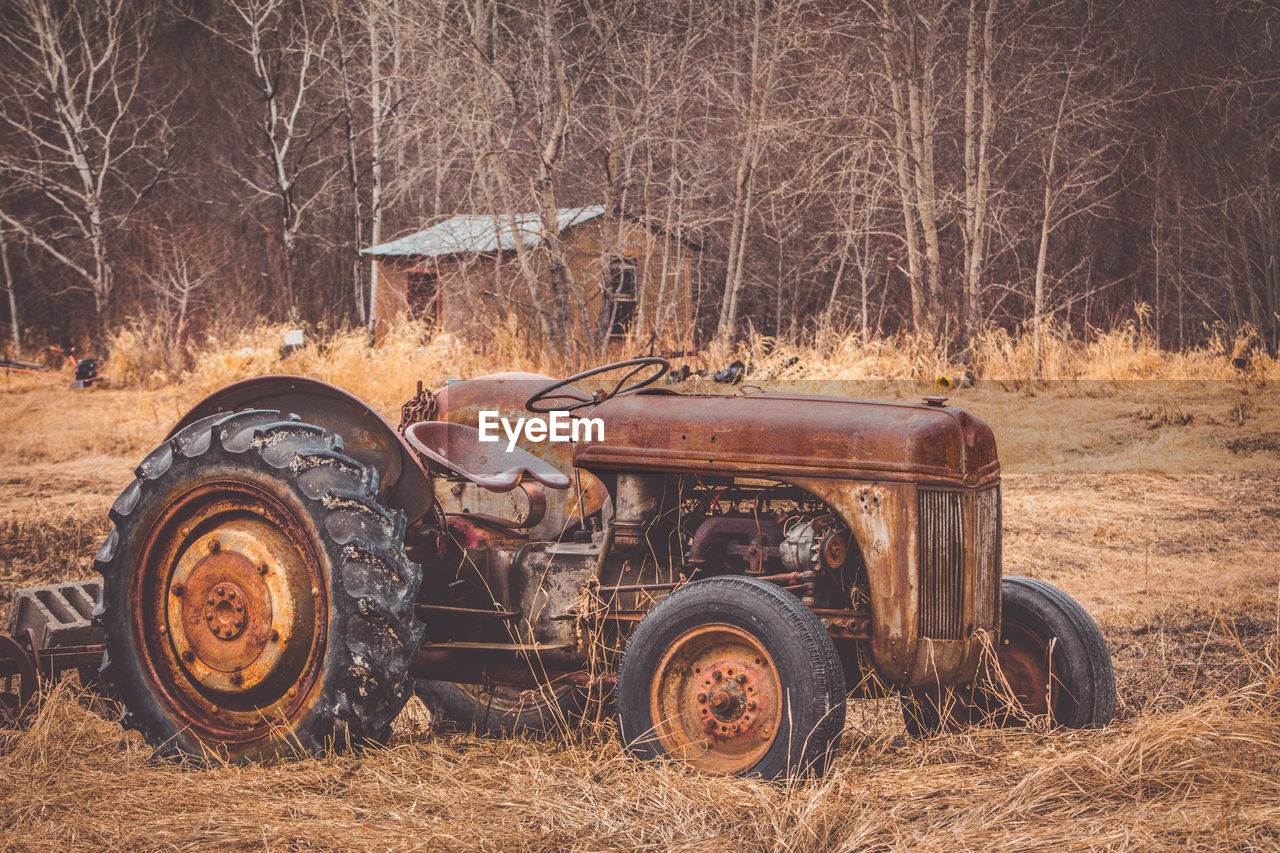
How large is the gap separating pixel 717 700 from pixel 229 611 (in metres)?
1.46

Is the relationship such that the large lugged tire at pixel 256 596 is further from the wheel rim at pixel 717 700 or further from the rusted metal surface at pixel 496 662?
the wheel rim at pixel 717 700

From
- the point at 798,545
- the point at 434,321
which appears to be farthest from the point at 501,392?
the point at 434,321

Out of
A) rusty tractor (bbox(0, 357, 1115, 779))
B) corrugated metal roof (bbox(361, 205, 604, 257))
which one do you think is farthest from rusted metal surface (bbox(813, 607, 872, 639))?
corrugated metal roof (bbox(361, 205, 604, 257))

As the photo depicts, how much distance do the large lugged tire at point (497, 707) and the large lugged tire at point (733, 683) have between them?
2.21ft

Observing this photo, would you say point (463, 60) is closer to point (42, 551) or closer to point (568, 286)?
point (568, 286)

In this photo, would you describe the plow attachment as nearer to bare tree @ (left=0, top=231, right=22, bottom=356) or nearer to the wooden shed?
the wooden shed

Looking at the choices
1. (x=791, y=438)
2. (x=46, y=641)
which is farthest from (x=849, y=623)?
(x=46, y=641)

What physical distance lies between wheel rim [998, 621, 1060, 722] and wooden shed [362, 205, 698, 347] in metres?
6.80

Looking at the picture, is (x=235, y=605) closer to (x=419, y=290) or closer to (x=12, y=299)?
(x=419, y=290)

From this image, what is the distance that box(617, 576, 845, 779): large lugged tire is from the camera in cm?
287

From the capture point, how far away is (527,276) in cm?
1255

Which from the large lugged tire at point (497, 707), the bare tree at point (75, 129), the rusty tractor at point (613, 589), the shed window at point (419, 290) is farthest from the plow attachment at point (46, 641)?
the bare tree at point (75, 129)

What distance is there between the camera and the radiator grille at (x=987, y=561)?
10.4ft

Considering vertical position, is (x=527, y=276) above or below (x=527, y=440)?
above
